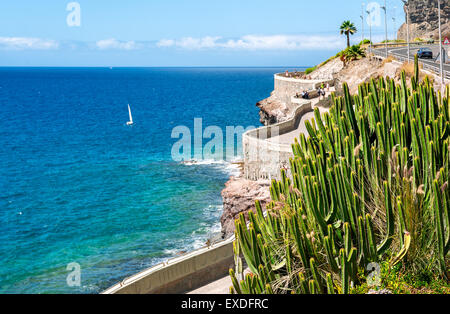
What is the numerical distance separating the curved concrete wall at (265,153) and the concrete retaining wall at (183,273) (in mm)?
12603

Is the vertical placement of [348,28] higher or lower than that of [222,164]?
higher

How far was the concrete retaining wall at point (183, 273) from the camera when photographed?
547 inches

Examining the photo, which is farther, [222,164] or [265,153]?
[222,164]

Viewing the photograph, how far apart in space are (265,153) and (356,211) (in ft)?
62.1

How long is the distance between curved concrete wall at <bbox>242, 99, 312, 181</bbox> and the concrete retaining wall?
41.3 ft

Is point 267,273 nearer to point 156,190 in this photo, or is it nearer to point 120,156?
point 156,190

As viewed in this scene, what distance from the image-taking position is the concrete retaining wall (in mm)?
13883

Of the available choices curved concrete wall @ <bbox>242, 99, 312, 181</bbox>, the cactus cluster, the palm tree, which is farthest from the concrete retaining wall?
the palm tree

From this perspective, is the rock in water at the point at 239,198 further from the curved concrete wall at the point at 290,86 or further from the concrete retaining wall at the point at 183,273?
the curved concrete wall at the point at 290,86

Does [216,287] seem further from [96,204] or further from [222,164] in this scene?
[222,164]

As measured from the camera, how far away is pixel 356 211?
10961mm

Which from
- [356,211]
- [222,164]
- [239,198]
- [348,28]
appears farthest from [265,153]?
[348,28]
